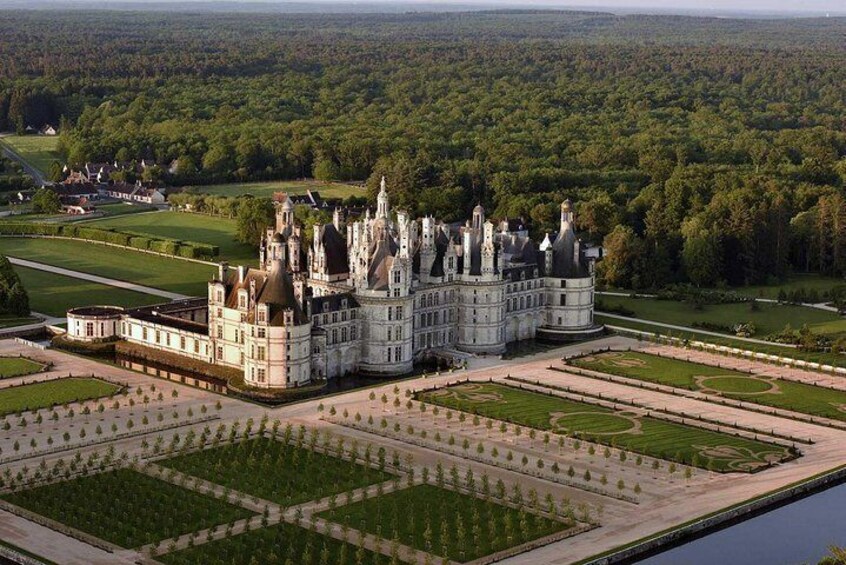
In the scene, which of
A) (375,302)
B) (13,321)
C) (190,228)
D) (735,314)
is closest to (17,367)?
(13,321)

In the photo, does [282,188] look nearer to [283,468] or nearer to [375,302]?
[375,302]

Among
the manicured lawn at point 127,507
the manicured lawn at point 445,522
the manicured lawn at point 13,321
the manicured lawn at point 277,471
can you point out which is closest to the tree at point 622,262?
the manicured lawn at point 13,321

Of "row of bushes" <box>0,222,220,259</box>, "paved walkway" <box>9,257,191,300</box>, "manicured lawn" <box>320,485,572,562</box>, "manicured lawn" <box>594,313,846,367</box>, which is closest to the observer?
"manicured lawn" <box>320,485,572,562</box>

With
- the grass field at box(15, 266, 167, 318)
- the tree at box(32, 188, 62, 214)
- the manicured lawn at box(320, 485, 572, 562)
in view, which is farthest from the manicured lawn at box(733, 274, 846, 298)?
the tree at box(32, 188, 62, 214)

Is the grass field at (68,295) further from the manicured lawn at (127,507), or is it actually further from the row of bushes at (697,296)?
the manicured lawn at (127,507)

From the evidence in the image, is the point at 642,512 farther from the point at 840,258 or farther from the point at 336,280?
the point at 840,258

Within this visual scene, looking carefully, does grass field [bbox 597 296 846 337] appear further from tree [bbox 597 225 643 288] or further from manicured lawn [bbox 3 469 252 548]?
manicured lawn [bbox 3 469 252 548]
